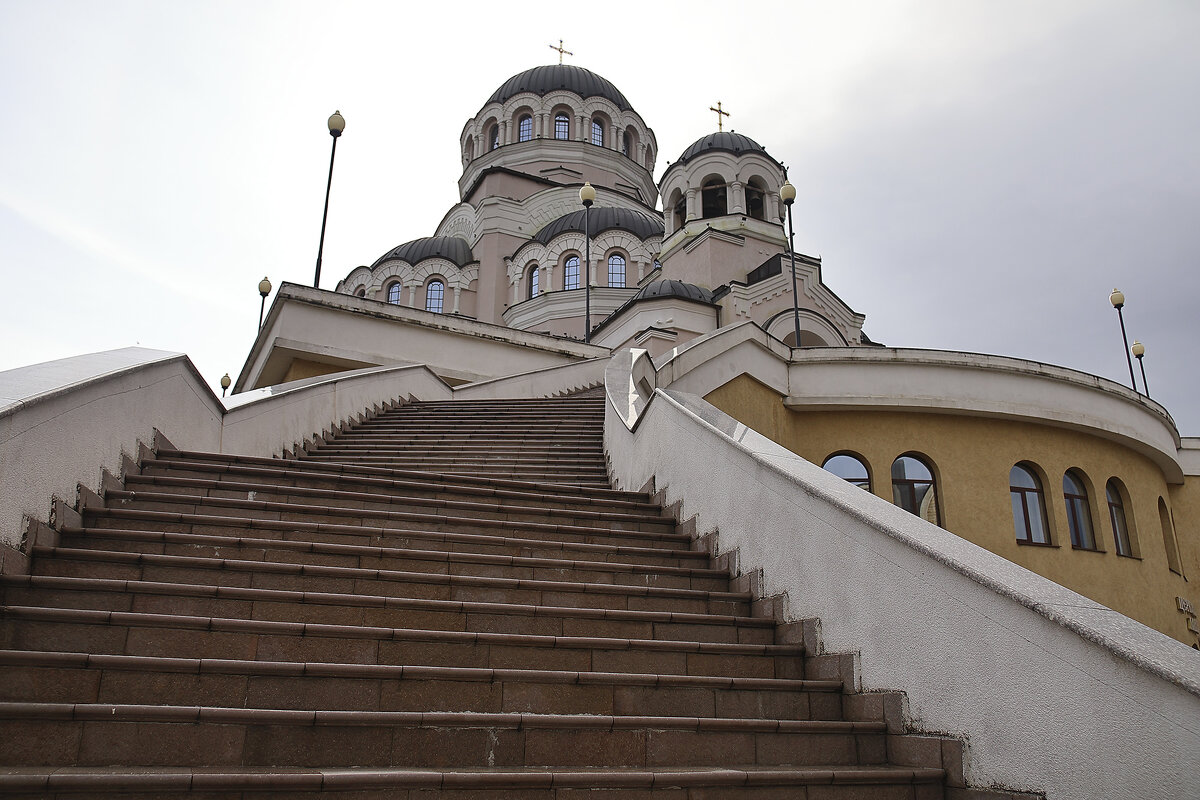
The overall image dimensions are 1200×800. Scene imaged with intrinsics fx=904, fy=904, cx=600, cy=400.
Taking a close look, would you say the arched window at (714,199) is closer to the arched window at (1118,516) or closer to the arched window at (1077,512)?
the arched window at (1118,516)

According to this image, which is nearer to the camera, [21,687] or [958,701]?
[21,687]

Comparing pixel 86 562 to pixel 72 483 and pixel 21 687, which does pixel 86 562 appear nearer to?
pixel 72 483

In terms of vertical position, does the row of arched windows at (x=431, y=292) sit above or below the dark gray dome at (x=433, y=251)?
below

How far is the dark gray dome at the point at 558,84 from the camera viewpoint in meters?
39.2

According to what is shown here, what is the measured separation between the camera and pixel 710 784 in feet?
11.5

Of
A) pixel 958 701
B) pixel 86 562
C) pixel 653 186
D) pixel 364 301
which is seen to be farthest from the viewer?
pixel 653 186

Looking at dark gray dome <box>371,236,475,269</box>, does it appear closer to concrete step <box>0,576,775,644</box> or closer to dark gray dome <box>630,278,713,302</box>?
dark gray dome <box>630,278,713,302</box>

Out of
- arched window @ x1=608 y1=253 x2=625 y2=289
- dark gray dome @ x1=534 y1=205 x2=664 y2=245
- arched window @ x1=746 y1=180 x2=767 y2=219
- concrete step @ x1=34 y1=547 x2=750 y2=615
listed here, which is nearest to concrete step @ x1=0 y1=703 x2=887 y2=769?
concrete step @ x1=34 y1=547 x2=750 y2=615

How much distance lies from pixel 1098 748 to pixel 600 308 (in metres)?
28.6

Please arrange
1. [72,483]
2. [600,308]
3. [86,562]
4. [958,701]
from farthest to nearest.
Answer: [600,308]
[72,483]
[86,562]
[958,701]

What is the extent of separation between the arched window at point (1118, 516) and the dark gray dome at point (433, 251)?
25.8 m

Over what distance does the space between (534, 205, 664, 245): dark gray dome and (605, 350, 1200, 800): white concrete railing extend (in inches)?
1077

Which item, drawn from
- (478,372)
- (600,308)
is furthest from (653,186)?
(478,372)

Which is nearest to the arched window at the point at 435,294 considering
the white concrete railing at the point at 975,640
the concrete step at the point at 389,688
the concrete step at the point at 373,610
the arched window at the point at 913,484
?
the arched window at the point at 913,484
